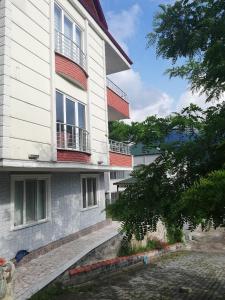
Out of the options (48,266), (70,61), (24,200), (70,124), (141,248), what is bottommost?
(141,248)

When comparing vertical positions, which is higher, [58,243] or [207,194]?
[207,194]

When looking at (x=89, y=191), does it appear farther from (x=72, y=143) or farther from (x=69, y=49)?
(x=69, y=49)

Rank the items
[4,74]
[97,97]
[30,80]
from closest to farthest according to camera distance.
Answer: [4,74] < [30,80] < [97,97]

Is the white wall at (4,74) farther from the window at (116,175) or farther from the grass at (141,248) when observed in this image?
the window at (116,175)

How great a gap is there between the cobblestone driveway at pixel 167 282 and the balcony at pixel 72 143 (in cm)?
444

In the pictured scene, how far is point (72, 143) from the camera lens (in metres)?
13.0

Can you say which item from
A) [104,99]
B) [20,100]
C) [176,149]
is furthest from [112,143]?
[176,149]

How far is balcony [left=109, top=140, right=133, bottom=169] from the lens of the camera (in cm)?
1750

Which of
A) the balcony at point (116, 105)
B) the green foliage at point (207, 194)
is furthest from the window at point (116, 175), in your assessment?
the green foliage at point (207, 194)

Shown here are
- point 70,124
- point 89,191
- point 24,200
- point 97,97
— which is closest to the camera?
point 24,200

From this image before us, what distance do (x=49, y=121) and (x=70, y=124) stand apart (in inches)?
59.7

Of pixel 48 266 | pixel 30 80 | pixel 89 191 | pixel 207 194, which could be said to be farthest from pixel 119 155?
pixel 207 194

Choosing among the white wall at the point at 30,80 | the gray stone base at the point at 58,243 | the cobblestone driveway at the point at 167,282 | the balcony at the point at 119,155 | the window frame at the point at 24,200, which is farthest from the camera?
the balcony at the point at 119,155

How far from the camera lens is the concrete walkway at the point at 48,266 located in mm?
8265
